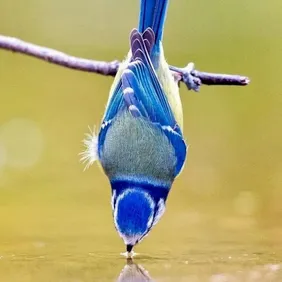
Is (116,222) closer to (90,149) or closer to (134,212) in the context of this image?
(134,212)

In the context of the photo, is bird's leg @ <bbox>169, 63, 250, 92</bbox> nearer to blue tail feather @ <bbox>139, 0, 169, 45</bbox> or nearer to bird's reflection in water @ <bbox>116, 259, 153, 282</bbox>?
blue tail feather @ <bbox>139, 0, 169, 45</bbox>

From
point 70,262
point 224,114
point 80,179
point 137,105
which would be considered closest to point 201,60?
point 224,114

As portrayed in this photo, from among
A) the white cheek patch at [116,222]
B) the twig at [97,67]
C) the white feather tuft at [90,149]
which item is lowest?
the white cheek patch at [116,222]

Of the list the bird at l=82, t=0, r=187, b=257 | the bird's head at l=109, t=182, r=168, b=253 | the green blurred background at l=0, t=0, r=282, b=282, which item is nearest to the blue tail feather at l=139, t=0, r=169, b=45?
the bird at l=82, t=0, r=187, b=257

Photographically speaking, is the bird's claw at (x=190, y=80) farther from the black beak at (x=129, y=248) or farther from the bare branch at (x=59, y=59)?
the black beak at (x=129, y=248)

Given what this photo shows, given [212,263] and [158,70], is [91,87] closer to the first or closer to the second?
[158,70]

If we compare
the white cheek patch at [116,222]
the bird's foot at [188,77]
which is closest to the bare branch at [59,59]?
the bird's foot at [188,77]

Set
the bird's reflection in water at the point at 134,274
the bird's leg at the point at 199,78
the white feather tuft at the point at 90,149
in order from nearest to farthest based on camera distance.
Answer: the bird's reflection in water at the point at 134,274, the bird's leg at the point at 199,78, the white feather tuft at the point at 90,149
